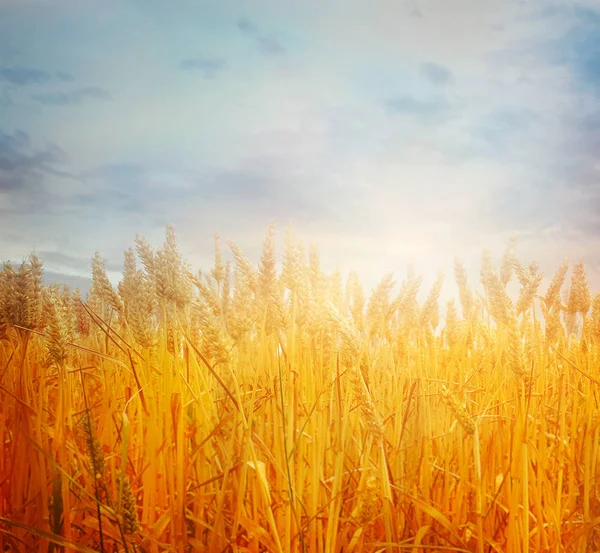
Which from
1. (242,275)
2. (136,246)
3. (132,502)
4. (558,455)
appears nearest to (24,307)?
(136,246)

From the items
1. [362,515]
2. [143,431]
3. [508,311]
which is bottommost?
[362,515]

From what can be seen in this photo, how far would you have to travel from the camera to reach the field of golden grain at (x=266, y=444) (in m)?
1.28

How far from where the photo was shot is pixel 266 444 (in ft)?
5.24

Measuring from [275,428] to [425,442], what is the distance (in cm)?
54

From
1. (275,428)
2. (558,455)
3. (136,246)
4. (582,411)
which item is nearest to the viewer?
(275,428)

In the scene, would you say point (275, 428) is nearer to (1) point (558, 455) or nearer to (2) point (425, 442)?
(2) point (425, 442)

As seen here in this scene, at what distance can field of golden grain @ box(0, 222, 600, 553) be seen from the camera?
128 centimetres

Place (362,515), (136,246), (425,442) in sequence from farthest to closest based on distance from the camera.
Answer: (136,246) → (425,442) → (362,515)

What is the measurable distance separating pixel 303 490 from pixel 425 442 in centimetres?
45

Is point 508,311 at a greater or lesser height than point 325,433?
greater

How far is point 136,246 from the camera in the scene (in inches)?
79.0

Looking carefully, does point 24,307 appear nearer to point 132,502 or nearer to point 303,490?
point 132,502

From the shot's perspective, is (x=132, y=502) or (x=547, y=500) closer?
(x=132, y=502)

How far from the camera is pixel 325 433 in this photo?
159 centimetres
